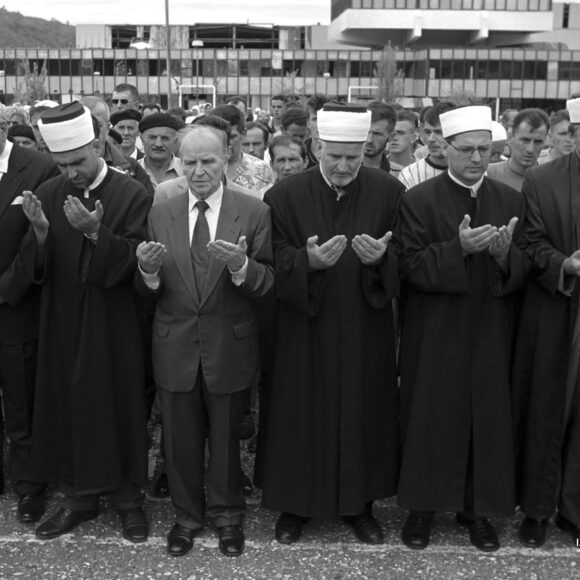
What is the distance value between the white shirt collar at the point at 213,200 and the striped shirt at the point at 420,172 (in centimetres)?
220

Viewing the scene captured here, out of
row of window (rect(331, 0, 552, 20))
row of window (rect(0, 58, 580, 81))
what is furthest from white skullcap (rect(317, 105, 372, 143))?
row of window (rect(331, 0, 552, 20))

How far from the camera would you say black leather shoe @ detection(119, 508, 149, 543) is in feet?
15.4

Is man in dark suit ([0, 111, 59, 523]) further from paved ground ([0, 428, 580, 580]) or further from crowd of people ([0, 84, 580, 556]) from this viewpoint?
paved ground ([0, 428, 580, 580])

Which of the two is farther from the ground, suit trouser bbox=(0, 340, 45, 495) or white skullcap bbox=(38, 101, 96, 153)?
white skullcap bbox=(38, 101, 96, 153)

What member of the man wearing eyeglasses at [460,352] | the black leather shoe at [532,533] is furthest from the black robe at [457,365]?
the black leather shoe at [532,533]

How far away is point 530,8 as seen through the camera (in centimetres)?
7688

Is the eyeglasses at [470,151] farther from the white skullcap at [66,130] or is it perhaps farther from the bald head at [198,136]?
the white skullcap at [66,130]

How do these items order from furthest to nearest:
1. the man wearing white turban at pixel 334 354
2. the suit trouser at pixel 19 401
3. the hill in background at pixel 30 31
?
the hill in background at pixel 30 31, the suit trouser at pixel 19 401, the man wearing white turban at pixel 334 354

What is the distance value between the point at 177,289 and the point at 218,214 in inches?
18.3

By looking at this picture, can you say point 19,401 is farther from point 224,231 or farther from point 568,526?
point 568,526

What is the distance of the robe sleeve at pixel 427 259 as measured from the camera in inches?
172

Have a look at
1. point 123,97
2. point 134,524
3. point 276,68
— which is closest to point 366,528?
point 134,524

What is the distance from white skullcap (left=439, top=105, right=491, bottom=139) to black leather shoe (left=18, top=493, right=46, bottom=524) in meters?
3.13

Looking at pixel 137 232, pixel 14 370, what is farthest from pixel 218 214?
pixel 14 370
